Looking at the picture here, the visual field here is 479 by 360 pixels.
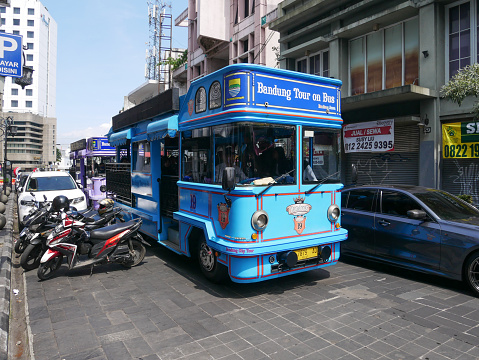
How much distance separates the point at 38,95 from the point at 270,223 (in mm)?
111467

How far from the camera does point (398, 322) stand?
14.3 ft

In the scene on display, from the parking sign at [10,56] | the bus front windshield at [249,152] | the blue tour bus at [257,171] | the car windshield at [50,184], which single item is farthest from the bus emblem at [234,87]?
→ the car windshield at [50,184]

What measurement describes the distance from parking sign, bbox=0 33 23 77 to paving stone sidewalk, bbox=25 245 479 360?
4289mm

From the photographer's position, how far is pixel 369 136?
13133mm

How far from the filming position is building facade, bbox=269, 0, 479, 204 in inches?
432

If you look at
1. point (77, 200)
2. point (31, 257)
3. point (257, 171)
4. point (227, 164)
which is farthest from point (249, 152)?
point (77, 200)

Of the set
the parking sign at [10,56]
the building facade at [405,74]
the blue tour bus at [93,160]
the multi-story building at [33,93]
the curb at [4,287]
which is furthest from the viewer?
the multi-story building at [33,93]

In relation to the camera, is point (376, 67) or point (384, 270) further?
point (376, 67)

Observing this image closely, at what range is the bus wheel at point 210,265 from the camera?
18.0ft

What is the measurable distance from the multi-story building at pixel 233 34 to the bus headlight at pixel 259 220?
694 inches

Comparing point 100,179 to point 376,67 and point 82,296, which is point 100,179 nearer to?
point 82,296

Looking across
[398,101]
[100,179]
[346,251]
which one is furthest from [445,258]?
[100,179]

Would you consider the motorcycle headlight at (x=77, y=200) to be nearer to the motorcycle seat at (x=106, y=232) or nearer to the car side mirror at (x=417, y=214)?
the motorcycle seat at (x=106, y=232)

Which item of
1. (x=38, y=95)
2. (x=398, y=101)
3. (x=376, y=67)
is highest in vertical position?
(x=38, y=95)
